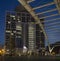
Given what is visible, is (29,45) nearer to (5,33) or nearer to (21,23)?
(5,33)

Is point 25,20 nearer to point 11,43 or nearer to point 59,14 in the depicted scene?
point 11,43

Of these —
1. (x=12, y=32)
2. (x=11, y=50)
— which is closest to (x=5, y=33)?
(x=12, y=32)

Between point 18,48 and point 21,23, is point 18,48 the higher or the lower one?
the lower one

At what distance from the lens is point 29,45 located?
10506cm

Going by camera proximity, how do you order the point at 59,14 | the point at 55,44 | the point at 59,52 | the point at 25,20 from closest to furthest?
1. the point at 59,14
2. the point at 25,20
3. the point at 55,44
4. the point at 59,52

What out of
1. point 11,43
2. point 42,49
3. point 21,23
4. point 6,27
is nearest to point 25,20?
point 21,23

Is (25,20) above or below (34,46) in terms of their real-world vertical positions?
above

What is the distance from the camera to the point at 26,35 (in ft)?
318

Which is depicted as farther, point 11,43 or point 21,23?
point 11,43

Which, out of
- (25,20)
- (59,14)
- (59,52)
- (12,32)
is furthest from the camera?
(59,52)

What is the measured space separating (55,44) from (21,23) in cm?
1305

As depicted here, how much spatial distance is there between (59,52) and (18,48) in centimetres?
1465

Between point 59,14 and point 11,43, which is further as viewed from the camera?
point 11,43

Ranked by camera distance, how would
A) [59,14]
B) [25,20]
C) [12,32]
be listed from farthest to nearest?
[12,32] → [25,20] → [59,14]
